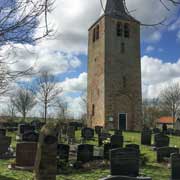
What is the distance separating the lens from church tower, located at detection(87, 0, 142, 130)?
40188mm

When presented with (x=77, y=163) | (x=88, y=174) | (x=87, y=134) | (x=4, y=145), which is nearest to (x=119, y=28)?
(x=87, y=134)

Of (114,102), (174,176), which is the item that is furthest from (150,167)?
(114,102)

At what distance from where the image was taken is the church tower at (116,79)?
40188 mm

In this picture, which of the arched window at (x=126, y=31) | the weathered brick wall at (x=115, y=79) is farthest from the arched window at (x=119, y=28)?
the arched window at (x=126, y=31)

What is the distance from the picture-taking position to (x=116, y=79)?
40.9m

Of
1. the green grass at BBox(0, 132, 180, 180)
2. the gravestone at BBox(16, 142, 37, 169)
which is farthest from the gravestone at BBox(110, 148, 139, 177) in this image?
the gravestone at BBox(16, 142, 37, 169)

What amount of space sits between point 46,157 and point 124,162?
346cm

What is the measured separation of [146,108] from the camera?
76688 millimetres

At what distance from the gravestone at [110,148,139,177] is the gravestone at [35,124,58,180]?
9.49ft

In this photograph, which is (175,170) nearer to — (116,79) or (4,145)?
(4,145)

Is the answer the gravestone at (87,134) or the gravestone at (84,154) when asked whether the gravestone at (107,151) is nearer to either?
the gravestone at (84,154)

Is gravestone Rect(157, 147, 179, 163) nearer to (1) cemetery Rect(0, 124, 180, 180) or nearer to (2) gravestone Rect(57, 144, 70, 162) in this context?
(1) cemetery Rect(0, 124, 180, 180)

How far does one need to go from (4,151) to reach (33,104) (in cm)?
4656

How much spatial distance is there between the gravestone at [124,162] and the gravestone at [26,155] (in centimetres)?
318
